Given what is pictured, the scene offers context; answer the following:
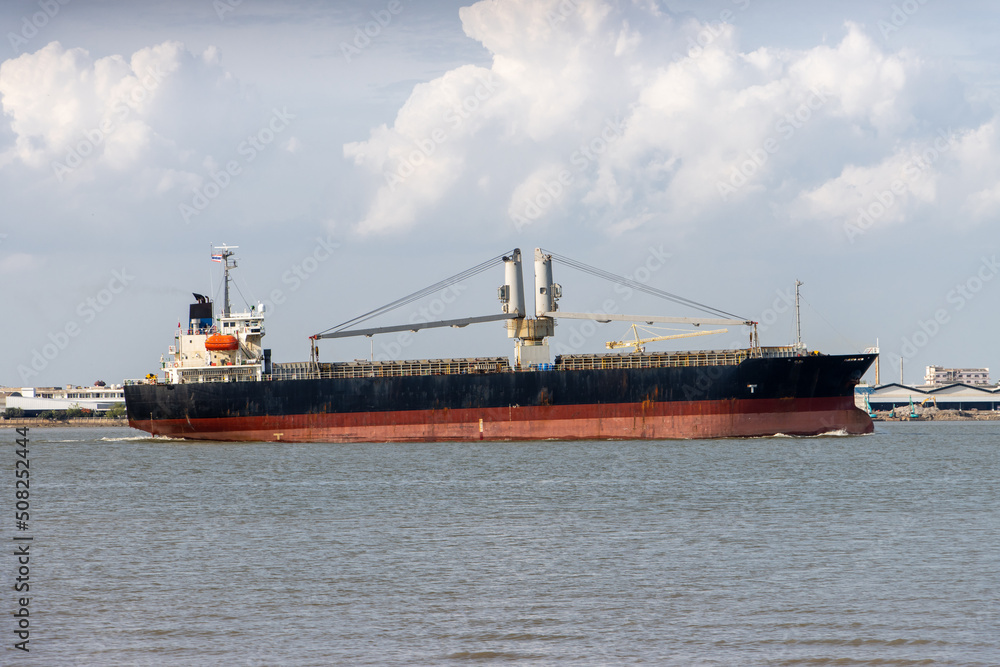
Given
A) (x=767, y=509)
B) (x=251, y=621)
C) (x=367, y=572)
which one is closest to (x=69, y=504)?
(x=367, y=572)

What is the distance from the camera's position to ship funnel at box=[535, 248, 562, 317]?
140 ft

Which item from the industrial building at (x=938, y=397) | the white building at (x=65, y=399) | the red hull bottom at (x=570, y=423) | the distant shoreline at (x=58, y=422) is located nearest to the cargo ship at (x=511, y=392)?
the red hull bottom at (x=570, y=423)

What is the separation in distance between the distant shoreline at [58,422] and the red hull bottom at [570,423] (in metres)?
69.6

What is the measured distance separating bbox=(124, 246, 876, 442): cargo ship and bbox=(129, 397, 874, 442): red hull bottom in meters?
0.04

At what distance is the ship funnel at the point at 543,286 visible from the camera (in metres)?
42.6

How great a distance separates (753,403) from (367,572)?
25.5 metres

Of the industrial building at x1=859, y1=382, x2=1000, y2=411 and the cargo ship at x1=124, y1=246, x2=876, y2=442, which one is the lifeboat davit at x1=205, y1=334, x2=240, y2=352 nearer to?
the cargo ship at x1=124, y1=246, x2=876, y2=442

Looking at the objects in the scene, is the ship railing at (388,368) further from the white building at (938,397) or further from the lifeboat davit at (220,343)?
the white building at (938,397)

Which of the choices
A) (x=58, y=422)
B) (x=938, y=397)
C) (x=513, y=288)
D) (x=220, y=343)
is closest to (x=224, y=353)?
(x=220, y=343)

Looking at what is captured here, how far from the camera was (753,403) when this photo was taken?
3631 centimetres

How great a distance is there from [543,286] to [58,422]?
3326 inches

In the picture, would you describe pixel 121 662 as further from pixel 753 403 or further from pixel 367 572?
pixel 753 403

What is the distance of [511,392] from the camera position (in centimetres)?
3788

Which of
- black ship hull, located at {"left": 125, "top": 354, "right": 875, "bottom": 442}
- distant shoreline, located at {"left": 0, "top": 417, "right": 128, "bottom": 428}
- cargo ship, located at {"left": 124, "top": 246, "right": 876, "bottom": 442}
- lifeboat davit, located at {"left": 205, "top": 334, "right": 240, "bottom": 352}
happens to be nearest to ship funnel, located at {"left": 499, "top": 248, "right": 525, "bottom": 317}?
cargo ship, located at {"left": 124, "top": 246, "right": 876, "bottom": 442}
